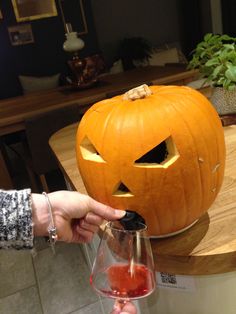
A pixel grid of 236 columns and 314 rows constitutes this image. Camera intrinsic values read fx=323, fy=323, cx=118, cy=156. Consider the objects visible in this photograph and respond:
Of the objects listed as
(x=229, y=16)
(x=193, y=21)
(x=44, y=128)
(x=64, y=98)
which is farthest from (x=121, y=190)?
(x=193, y=21)

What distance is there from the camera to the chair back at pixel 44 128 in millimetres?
1981

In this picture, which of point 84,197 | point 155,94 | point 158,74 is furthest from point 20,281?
point 158,74

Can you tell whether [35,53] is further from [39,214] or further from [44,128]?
[39,214]

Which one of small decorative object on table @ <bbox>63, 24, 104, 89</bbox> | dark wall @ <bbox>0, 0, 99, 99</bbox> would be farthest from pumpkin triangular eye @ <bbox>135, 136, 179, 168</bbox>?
dark wall @ <bbox>0, 0, 99, 99</bbox>

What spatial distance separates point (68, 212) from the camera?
0.61 meters

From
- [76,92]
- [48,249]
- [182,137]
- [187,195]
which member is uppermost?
[182,137]

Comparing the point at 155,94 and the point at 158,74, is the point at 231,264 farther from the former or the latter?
the point at 158,74

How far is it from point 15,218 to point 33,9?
406 cm

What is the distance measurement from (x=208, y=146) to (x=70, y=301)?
128 centimetres

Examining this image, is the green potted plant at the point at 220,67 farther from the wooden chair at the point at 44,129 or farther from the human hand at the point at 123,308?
the wooden chair at the point at 44,129

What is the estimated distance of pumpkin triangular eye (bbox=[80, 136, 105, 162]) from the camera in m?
0.60

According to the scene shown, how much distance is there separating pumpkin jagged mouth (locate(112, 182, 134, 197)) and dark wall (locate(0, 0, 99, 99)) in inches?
155

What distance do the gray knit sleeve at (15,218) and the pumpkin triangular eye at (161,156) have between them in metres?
0.21

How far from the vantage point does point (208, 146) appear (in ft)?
1.88
